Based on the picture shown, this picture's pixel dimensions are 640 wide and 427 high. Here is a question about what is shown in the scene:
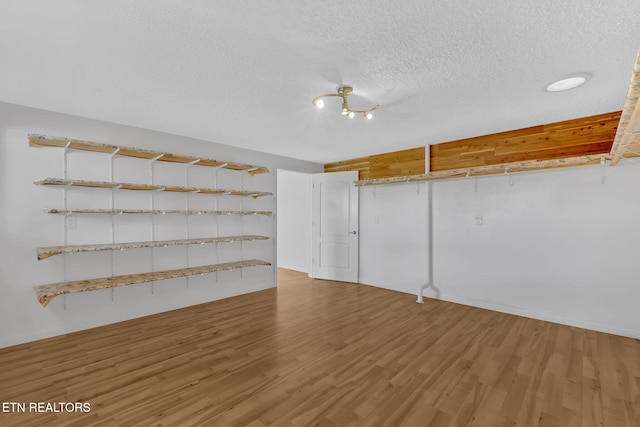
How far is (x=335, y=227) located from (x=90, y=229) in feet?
12.3

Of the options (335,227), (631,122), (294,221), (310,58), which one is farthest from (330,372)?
(294,221)

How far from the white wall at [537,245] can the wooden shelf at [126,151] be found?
2.84 m

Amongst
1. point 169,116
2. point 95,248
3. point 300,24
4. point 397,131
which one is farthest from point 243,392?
point 397,131

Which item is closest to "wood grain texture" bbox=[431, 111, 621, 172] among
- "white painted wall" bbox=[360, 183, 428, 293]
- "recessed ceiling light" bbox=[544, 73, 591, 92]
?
"white painted wall" bbox=[360, 183, 428, 293]

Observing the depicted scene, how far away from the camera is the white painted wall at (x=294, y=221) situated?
643 cm

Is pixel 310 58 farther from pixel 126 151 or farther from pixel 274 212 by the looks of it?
pixel 274 212

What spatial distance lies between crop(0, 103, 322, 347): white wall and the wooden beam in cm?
426

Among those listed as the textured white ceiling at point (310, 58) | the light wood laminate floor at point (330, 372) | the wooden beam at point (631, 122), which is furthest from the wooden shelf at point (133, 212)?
the wooden beam at point (631, 122)

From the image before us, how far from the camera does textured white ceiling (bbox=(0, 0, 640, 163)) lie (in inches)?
59.4

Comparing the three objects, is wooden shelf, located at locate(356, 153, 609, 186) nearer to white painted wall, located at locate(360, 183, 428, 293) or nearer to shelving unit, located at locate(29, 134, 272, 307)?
white painted wall, located at locate(360, 183, 428, 293)

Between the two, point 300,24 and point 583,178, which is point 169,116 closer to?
point 300,24

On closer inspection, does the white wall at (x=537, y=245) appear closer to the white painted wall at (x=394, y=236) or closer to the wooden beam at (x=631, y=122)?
the white painted wall at (x=394, y=236)

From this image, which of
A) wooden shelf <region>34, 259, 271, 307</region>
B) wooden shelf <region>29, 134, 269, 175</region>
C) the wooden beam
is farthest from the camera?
wooden shelf <region>29, 134, 269, 175</region>

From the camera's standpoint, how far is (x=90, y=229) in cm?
318
